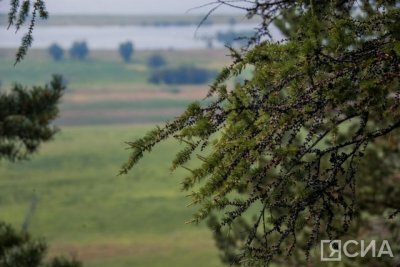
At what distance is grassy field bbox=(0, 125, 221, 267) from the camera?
198 ft

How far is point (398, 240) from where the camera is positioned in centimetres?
896

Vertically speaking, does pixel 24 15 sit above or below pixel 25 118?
above

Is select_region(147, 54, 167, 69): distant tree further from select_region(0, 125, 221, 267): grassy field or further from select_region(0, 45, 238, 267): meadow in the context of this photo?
select_region(0, 125, 221, 267): grassy field

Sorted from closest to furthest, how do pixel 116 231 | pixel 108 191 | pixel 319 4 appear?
pixel 319 4 → pixel 116 231 → pixel 108 191

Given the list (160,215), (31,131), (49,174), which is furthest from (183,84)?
(31,131)

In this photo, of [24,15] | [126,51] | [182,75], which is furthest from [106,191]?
[126,51]

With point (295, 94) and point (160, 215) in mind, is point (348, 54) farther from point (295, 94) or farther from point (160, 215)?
point (160, 215)

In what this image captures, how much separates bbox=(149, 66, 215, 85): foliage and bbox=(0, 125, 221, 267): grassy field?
5505cm

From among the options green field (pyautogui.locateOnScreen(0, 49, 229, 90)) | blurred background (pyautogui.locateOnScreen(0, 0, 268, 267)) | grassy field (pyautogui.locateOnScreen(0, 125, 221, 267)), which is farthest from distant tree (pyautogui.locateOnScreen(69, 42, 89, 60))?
grassy field (pyautogui.locateOnScreen(0, 125, 221, 267))

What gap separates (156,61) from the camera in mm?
175875

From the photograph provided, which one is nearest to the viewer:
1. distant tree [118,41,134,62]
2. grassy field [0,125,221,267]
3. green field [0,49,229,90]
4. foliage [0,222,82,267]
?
foliage [0,222,82,267]

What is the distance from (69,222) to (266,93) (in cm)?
6653

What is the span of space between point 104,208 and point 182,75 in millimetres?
90578

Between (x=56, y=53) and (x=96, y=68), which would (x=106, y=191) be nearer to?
(x=96, y=68)
